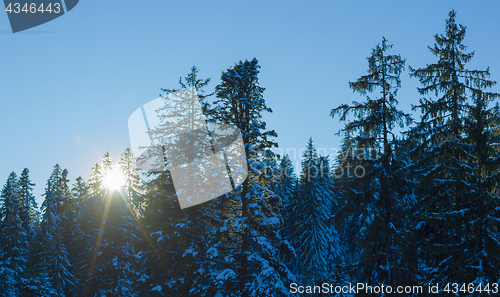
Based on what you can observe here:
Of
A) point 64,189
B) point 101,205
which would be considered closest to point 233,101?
point 101,205

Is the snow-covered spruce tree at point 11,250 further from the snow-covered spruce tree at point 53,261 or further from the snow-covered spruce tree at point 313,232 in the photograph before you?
the snow-covered spruce tree at point 313,232

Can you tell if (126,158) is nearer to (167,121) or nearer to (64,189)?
(64,189)

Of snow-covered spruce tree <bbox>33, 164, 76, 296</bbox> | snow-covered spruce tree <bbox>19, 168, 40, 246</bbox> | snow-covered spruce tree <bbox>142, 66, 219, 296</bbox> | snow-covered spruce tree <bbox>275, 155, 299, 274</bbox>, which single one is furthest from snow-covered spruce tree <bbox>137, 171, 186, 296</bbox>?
snow-covered spruce tree <bbox>19, 168, 40, 246</bbox>

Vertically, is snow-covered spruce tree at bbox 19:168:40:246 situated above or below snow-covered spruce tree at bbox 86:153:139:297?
above

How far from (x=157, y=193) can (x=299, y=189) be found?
89.4 feet

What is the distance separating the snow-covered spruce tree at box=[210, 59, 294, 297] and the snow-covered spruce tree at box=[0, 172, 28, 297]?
103 feet

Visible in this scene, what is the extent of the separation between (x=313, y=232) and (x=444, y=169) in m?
25.4

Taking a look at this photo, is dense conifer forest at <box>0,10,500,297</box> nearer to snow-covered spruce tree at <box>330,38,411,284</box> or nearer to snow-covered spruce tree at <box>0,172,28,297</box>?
snow-covered spruce tree at <box>330,38,411,284</box>

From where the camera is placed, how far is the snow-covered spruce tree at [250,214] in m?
18.4

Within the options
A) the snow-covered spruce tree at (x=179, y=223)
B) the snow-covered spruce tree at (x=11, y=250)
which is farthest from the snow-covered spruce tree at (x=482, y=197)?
the snow-covered spruce tree at (x=11, y=250)

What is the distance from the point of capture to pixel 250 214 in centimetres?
1992

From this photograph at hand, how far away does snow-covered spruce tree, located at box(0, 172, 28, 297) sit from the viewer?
39375 millimetres

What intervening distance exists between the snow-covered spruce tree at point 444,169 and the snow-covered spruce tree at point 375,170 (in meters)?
1.19

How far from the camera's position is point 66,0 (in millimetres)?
21344
